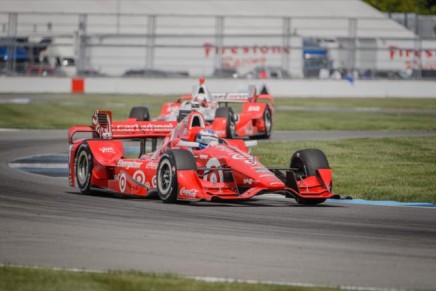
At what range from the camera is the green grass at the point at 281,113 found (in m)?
Result: 31.7

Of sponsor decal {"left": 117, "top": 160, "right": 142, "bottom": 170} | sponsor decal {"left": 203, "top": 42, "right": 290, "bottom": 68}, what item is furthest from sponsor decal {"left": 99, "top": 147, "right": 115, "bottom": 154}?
sponsor decal {"left": 203, "top": 42, "right": 290, "bottom": 68}

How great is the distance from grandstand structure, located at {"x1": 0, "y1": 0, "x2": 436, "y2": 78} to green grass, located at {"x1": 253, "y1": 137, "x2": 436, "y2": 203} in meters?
25.1

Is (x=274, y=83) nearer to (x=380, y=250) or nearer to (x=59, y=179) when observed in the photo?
(x=59, y=179)

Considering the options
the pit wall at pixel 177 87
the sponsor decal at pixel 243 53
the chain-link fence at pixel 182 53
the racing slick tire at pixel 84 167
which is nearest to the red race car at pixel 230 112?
the racing slick tire at pixel 84 167

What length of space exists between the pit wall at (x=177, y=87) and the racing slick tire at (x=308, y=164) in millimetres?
33419

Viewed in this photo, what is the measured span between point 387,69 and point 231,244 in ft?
139

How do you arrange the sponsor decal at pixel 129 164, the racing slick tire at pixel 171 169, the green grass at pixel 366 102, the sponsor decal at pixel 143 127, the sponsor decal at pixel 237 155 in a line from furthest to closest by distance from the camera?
the green grass at pixel 366 102 < the sponsor decal at pixel 143 127 < the sponsor decal at pixel 129 164 < the sponsor decal at pixel 237 155 < the racing slick tire at pixel 171 169

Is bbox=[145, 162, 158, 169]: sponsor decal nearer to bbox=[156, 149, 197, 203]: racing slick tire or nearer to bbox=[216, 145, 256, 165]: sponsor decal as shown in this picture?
bbox=[156, 149, 197, 203]: racing slick tire

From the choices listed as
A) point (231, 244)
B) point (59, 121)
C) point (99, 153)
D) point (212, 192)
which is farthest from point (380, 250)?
point (59, 121)

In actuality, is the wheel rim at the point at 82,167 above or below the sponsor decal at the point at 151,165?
below

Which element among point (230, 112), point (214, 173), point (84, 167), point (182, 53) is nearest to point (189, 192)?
point (214, 173)

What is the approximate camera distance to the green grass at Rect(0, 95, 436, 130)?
31.7 metres

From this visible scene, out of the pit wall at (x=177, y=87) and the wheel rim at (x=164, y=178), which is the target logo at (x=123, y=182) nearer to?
the wheel rim at (x=164, y=178)

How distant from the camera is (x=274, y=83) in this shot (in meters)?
48.6
